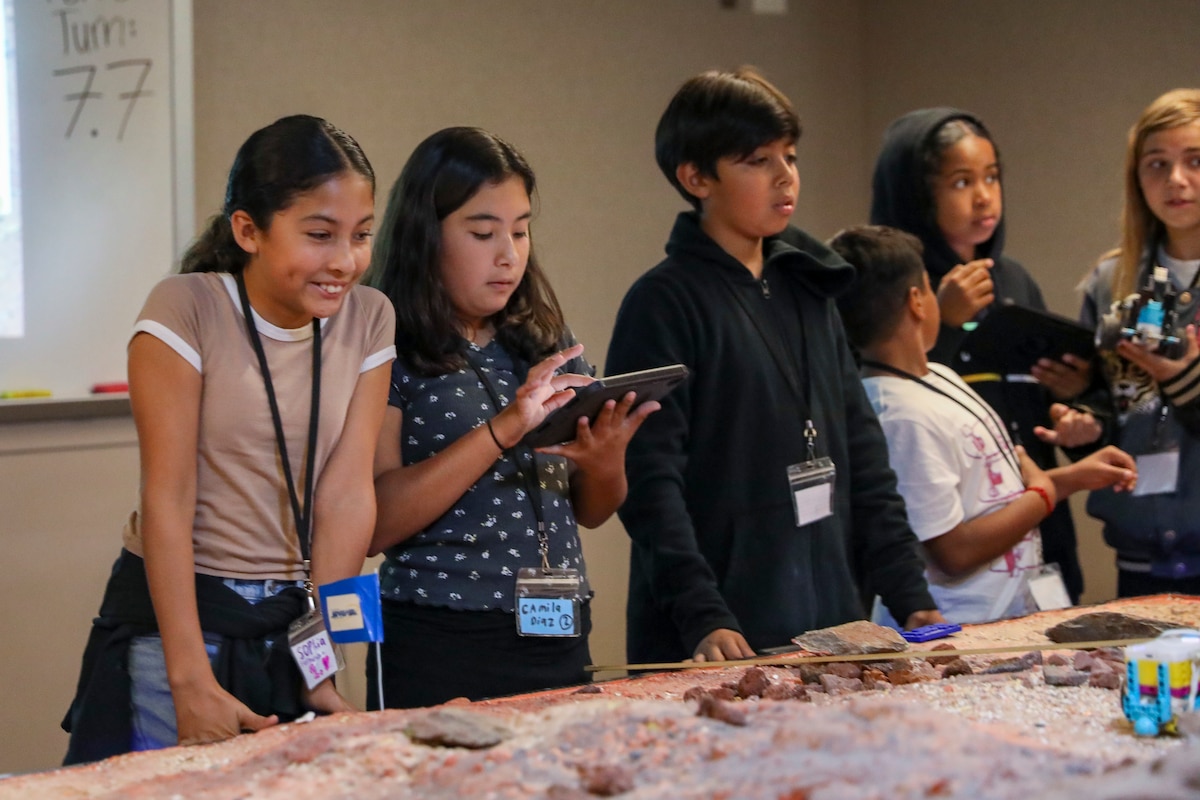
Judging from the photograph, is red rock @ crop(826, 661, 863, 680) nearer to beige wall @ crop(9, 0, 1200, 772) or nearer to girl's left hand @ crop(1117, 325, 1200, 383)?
girl's left hand @ crop(1117, 325, 1200, 383)

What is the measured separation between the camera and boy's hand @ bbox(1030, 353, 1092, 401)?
3479mm

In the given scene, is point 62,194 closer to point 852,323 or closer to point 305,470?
point 305,470

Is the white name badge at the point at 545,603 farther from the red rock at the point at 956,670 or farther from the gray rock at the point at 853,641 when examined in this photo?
the red rock at the point at 956,670

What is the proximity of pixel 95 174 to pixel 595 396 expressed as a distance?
1.94 metres

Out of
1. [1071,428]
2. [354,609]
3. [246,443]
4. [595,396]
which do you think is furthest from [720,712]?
[1071,428]

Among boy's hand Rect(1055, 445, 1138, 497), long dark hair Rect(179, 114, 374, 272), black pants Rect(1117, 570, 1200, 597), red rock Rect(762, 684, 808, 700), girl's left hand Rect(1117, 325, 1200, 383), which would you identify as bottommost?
black pants Rect(1117, 570, 1200, 597)

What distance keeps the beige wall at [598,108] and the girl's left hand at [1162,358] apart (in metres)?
2.08

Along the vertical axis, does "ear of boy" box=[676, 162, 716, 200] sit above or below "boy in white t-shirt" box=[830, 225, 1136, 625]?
above

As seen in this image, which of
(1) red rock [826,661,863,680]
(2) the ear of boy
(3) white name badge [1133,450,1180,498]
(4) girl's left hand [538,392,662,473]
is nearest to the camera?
(1) red rock [826,661,863,680]

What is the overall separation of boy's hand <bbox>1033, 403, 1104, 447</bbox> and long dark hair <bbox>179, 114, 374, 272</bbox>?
6.77ft

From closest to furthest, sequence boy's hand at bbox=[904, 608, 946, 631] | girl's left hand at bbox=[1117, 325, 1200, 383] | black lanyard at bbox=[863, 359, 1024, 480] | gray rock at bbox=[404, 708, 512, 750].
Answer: gray rock at bbox=[404, 708, 512, 750] → boy's hand at bbox=[904, 608, 946, 631] → black lanyard at bbox=[863, 359, 1024, 480] → girl's left hand at bbox=[1117, 325, 1200, 383]

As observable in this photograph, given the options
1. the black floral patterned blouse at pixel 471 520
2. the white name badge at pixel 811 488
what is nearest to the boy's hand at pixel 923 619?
the white name badge at pixel 811 488

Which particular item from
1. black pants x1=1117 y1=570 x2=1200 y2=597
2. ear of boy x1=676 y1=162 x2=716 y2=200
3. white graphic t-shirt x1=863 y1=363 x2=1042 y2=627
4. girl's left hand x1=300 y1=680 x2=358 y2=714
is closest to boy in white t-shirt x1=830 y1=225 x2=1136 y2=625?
white graphic t-shirt x1=863 y1=363 x2=1042 y2=627

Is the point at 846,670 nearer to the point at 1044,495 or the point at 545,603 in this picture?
the point at 545,603
